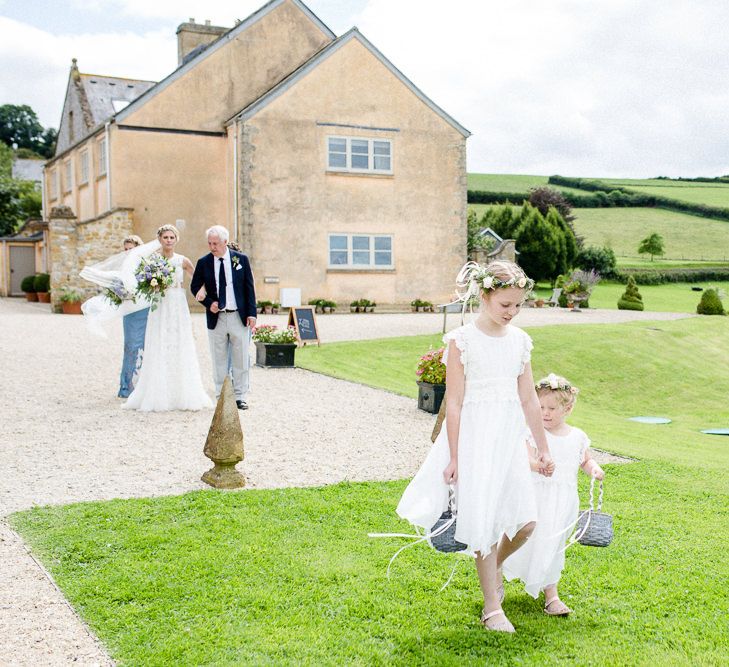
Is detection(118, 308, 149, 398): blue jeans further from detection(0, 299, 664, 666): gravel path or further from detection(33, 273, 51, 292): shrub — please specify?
detection(33, 273, 51, 292): shrub

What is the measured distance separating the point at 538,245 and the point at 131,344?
37522mm

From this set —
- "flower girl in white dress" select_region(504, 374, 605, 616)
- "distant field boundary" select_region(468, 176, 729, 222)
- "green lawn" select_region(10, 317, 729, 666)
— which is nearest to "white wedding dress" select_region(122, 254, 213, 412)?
"green lawn" select_region(10, 317, 729, 666)

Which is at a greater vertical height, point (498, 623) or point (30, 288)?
point (30, 288)

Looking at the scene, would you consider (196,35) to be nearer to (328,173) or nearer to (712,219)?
(328,173)

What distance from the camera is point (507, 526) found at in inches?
164

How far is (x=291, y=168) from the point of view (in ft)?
94.7

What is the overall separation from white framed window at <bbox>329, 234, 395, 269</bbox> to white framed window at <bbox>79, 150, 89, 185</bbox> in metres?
10.3

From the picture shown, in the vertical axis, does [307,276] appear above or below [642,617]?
above

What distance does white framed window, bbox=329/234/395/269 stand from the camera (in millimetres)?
29594

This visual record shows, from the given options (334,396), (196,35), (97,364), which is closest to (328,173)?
(196,35)

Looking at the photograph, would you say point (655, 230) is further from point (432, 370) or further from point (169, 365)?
point (169, 365)

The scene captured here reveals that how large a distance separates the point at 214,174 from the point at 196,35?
7.68 meters

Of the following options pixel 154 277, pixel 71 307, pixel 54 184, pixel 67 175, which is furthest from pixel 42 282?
pixel 154 277

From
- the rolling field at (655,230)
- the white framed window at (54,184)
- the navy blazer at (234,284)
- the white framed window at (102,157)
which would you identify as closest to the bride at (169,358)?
the navy blazer at (234,284)
